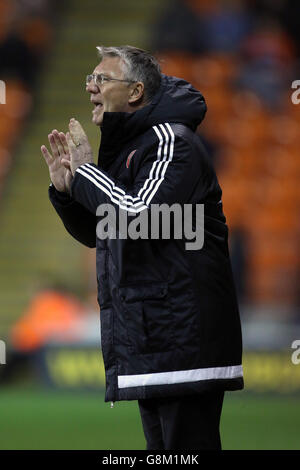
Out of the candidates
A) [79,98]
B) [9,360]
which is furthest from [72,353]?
[79,98]

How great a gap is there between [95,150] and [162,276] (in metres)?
8.24

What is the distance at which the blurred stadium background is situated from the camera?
314 inches

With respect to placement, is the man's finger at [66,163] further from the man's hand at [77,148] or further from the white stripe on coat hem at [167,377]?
the white stripe on coat hem at [167,377]

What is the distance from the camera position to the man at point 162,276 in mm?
3238

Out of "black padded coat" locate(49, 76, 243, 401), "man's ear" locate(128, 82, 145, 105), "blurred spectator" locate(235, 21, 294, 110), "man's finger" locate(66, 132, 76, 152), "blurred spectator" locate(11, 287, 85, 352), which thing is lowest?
"black padded coat" locate(49, 76, 243, 401)

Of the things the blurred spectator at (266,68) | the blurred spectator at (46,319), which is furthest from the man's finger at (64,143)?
the blurred spectator at (266,68)

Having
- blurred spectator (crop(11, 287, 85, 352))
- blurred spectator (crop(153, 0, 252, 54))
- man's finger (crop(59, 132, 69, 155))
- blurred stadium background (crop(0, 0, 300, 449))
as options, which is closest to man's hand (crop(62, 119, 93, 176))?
man's finger (crop(59, 132, 69, 155))

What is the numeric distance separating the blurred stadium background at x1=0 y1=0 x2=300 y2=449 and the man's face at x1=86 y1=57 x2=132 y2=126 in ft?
10.4

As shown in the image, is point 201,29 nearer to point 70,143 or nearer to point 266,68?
point 266,68

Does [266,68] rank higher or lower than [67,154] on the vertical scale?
higher

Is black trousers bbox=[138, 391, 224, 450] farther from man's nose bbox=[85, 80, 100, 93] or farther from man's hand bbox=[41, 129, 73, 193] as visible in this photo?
man's nose bbox=[85, 80, 100, 93]

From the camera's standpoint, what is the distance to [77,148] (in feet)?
11.4

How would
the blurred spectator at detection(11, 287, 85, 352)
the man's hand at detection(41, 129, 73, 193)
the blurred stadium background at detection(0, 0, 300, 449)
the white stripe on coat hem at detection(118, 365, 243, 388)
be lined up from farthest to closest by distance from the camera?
the blurred spectator at detection(11, 287, 85, 352), the blurred stadium background at detection(0, 0, 300, 449), the man's hand at detection(41, 129, 73, 193), the white stripe on coat hem at detection(118, 365, 243, 388)

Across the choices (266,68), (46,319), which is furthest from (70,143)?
(266,68)
